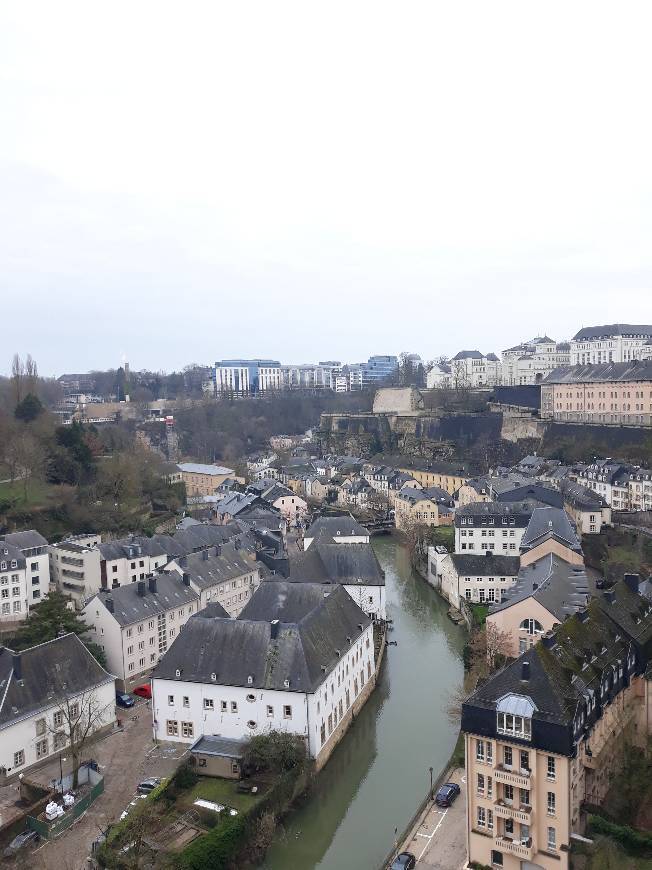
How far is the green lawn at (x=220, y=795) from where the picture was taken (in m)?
12.1

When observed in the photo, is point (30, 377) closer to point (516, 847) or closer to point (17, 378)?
point (17, 378)

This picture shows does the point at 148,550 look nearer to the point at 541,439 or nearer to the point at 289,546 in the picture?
the point at 289,546

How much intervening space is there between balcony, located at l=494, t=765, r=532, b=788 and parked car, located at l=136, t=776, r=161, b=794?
6.10 m

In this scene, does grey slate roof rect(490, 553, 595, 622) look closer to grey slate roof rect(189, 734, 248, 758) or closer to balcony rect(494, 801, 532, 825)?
balcony rect(494, 801, 532, 825)

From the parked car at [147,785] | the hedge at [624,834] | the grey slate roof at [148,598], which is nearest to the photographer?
the hedge at [624,834]

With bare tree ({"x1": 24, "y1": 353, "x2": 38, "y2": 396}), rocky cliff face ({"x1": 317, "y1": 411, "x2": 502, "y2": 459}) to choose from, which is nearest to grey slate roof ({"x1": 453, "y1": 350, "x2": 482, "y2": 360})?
rocky cliff face ({"x1": 317, "y1": 411, "x2": 502, "y2": 459})

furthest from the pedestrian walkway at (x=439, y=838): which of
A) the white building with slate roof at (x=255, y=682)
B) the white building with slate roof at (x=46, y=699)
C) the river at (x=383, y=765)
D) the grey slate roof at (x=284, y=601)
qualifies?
the white building with slate roof at (x=46, y=699)

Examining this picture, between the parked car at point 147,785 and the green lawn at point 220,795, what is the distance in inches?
25.9

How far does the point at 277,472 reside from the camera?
176 feet

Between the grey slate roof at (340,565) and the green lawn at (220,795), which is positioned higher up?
the grey slate roof at (340,565)

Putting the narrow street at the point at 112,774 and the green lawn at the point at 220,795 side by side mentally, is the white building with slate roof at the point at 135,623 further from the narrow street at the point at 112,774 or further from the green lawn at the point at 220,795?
the green lawn at the point at 220,795

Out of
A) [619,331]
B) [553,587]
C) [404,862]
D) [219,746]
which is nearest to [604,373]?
[619,331]

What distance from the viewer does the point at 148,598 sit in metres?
19.3

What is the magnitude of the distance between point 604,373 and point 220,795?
135ft
